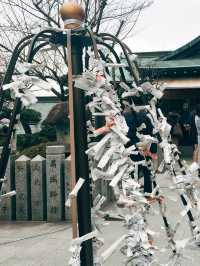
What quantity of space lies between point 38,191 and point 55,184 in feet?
1.06

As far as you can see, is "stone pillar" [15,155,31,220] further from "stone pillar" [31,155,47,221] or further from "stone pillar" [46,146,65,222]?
"stone pillar" [46,146,65,222]

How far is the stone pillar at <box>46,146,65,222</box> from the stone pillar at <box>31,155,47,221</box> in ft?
0.41

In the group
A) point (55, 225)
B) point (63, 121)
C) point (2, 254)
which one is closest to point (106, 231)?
point (55, 225)

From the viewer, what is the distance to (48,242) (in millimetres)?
5418

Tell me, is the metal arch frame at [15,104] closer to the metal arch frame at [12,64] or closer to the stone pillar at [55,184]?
the metal arch frame at [12,64]

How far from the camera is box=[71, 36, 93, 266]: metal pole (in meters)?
2.46

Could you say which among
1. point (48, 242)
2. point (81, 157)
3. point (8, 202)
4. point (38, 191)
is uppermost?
point (81, 157)

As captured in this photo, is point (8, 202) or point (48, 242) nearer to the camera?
point (48, 242)

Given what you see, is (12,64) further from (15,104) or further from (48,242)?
(48,242)

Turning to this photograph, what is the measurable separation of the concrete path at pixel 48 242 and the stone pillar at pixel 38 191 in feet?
0.70

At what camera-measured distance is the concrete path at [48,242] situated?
4.53 m

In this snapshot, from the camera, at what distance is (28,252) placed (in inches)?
196

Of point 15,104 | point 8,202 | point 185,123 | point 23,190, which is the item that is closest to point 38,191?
point 23,190

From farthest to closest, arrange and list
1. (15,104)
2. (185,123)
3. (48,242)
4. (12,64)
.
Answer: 1. (185,123)
2. (48,242)
3. (12,64)
4. (15,104)
